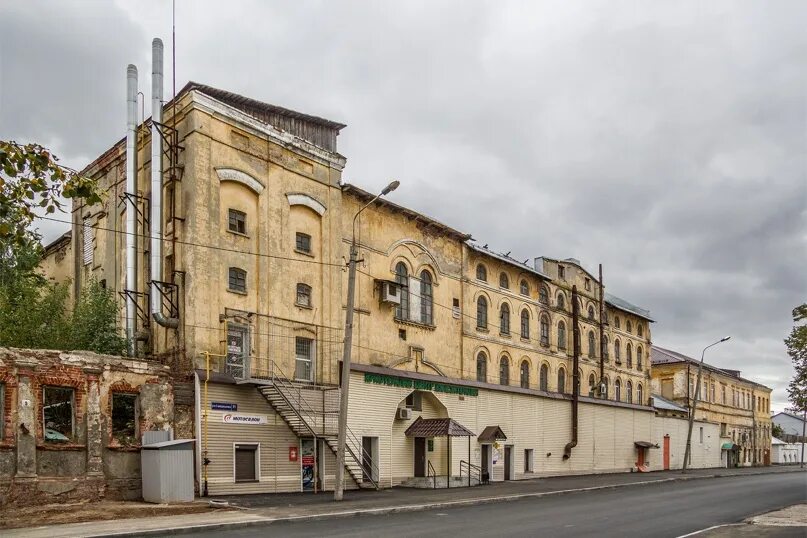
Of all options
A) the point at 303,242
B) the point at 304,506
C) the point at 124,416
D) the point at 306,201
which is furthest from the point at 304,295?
the point at 304,506

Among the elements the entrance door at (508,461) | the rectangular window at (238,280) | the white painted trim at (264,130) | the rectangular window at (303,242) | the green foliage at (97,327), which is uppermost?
the white painted trim at (264,130)

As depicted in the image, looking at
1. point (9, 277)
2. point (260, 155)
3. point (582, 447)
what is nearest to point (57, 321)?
point (9, 277)

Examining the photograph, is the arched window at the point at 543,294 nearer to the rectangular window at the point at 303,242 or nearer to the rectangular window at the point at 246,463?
the rectangular window at the point at 303,242

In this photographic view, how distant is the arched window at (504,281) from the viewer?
1625 inches

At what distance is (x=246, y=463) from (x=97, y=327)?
695 centimetres

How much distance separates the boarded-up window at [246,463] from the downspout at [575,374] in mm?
22761

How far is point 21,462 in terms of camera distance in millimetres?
20016

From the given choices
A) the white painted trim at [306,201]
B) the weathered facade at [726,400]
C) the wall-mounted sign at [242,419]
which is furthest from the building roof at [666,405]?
the wall-mounted sign at [242,419]

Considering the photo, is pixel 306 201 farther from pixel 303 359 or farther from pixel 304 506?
pixel 304 506

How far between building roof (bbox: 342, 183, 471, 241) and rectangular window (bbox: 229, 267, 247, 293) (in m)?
6.21

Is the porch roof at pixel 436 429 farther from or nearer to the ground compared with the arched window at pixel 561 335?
nearer to the ground

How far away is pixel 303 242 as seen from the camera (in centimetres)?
2978

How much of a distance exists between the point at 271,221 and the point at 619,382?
107 feet

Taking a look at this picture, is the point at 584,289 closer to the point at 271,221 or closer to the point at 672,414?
the point at 672,414
